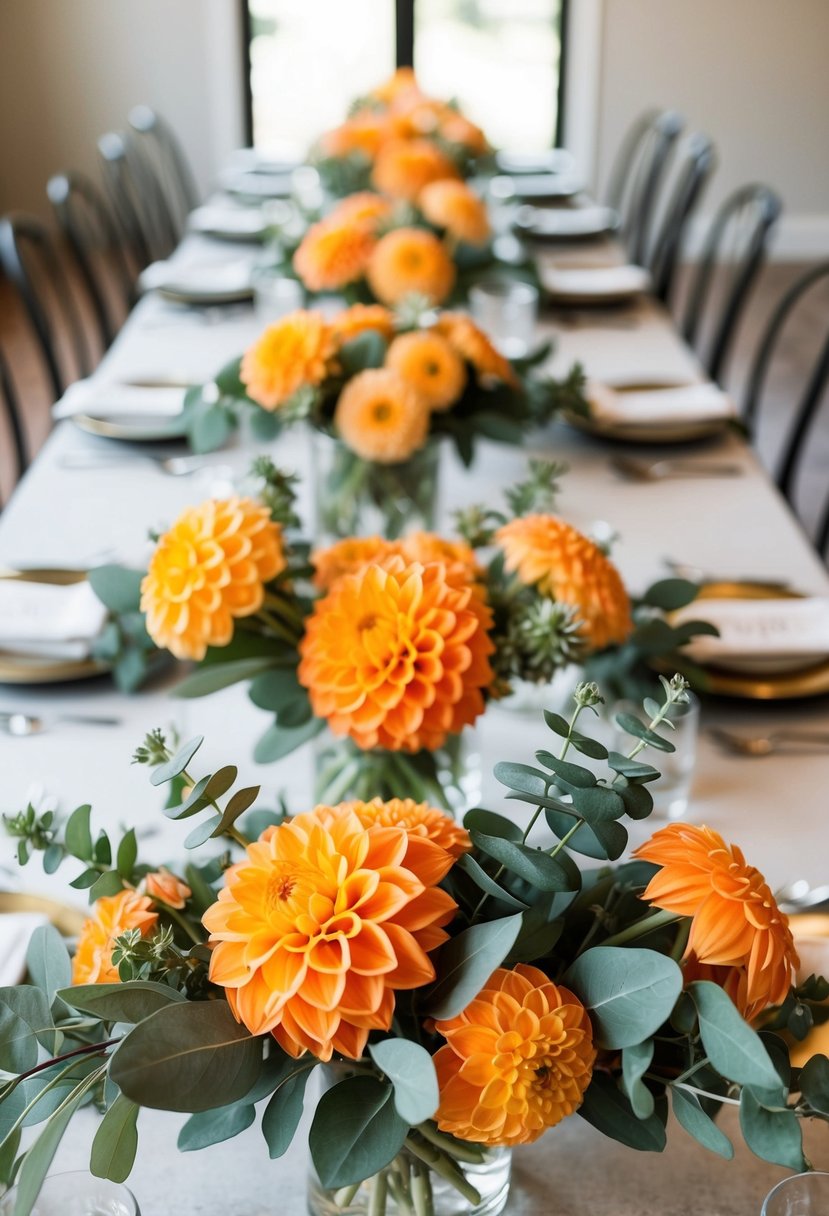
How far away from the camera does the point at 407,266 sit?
1.84 metres

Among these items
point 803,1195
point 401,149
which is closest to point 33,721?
point 803,1195

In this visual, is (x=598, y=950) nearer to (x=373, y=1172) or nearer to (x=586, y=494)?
(x=373, y=1172)

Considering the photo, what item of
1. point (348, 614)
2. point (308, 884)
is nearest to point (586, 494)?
point (348, 614)

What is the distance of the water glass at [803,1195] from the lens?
2.08 ft

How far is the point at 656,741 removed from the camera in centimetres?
58

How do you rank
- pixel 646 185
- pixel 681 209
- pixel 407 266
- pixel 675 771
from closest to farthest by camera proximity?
pixel 675 771
pixel 407 266
pixel 681 209
pixel 646 185

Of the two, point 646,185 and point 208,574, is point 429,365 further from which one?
point 646,185

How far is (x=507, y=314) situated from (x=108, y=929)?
1849mm

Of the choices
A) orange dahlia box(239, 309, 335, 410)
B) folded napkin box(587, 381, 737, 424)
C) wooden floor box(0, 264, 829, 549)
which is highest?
orange dahlia box(239, 309, 335, 410)

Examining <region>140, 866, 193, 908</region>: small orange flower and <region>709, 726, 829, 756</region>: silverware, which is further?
<region>709, 726, 829, 756</region>: silverware

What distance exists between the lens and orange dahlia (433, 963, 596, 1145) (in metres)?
0.55

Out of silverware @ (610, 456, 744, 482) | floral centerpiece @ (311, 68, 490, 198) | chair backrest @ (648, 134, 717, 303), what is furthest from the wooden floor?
silverware @ (610, 456, 744, 482)

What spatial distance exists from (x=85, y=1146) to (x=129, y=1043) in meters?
0.34

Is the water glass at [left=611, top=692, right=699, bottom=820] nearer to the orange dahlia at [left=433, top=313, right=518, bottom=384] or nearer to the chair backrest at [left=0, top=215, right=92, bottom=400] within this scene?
the orange dahlia at [left=433, top=313, right=518, bottom=384]
